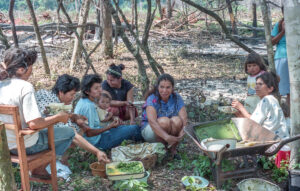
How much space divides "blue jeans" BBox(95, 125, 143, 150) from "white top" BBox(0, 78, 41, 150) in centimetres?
147

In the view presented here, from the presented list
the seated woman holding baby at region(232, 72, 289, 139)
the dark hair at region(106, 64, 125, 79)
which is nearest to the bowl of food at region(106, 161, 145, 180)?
the seated woman holding baby at region(232, 72, 289, 139)

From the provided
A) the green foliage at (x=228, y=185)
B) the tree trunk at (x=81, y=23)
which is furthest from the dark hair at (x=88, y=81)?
the tree trunk at (x=81, y=23)

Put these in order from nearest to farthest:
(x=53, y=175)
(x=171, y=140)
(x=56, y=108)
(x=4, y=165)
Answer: (x=4, y=165)
(x=53, y=175)
(x=56, y=108)
(x=171, y=140)

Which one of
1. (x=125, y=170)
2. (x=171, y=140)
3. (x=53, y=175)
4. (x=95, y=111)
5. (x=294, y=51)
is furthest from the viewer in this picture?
(x=95, y=111)

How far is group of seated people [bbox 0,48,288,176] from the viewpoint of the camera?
2.99 metres

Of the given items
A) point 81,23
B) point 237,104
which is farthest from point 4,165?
point 81,23

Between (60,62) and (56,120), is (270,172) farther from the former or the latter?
(60,62)

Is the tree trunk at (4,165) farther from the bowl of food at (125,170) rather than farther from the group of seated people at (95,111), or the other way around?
the bowl of food at (125,170)

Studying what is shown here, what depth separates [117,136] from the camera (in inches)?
176

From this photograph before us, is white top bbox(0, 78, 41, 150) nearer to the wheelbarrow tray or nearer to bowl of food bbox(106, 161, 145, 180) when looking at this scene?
bowl of food bbox(106, 161, 145, 180)

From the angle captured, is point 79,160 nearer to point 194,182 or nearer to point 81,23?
point 194,182

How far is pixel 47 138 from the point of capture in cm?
332

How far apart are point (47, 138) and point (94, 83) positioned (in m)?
1.00

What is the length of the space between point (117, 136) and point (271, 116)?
72.2 inches
